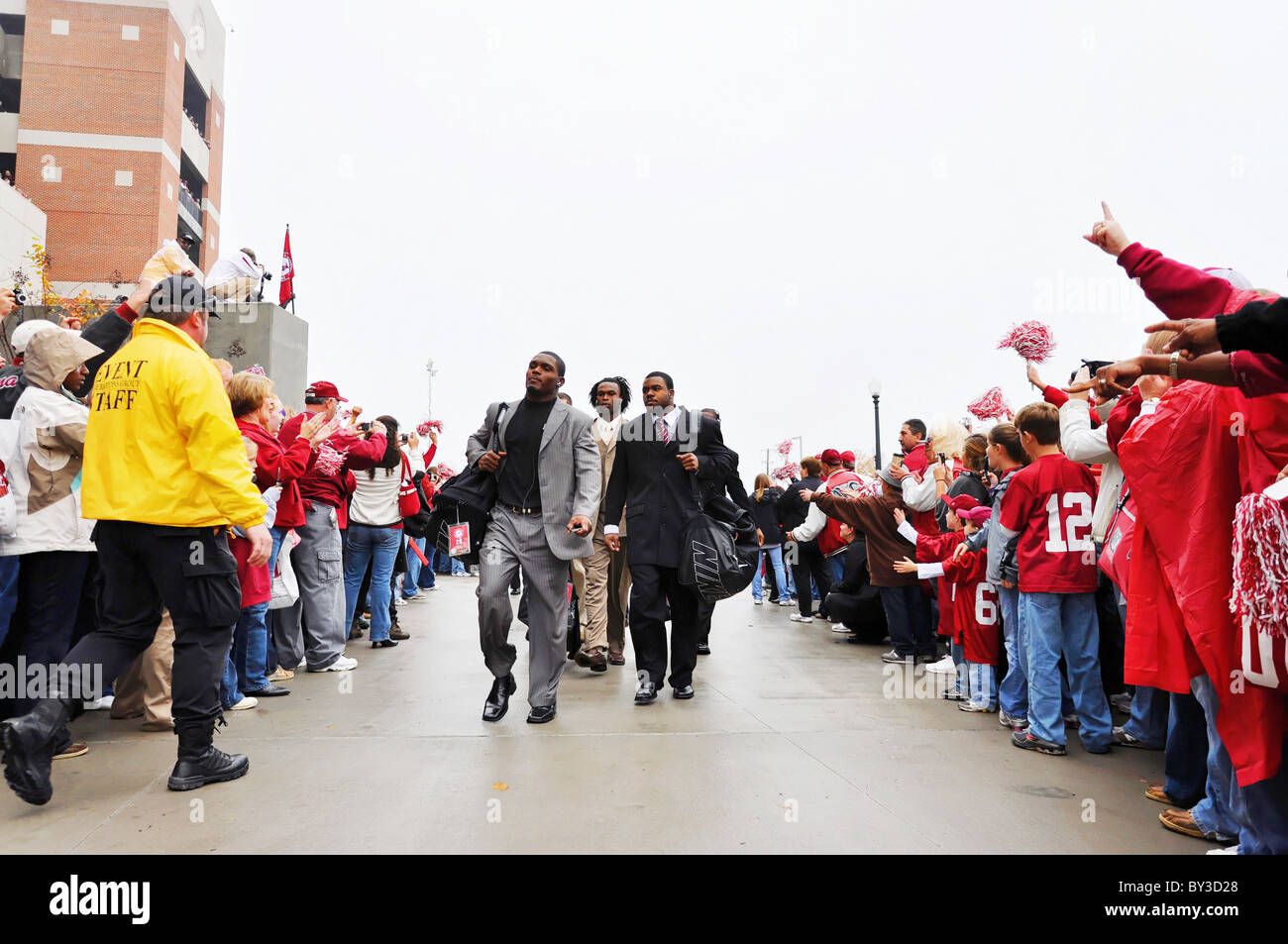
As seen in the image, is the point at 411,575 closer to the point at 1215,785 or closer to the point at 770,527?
the point at 770,527

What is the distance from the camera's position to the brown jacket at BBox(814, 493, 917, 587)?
6.46 meters

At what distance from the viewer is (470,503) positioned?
168 inches

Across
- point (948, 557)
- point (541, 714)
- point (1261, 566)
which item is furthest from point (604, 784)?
point (948, 557)

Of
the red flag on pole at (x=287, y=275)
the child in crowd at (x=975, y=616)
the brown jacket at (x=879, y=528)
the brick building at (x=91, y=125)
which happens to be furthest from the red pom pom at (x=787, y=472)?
the brick building at (x=91, y=125)

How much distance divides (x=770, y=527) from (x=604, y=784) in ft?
25.0

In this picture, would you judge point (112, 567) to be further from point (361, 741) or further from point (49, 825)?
point (361, 741)

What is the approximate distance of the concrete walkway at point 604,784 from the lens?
101 inches

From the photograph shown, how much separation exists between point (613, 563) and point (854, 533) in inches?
136

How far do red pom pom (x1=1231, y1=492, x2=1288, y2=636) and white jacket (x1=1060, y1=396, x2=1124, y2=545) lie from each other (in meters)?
1.35

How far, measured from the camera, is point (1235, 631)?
2305 millimetres

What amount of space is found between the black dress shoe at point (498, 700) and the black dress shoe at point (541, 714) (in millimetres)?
169

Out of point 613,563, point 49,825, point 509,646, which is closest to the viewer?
point 49,825

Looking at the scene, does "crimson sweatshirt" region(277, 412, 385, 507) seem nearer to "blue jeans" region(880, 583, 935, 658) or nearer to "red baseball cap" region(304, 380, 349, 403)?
"red baseball cap" region(304, 380, 349, 403)
